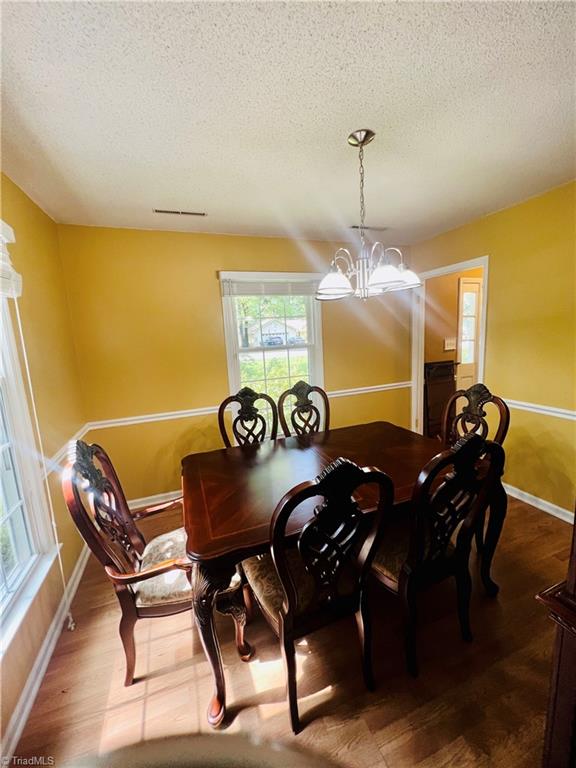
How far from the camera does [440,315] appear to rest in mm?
4203

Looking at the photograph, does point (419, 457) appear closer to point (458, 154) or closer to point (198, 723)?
point (198, 723)

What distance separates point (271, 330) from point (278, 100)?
6.66ft

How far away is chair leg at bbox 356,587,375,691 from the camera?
1.30 m

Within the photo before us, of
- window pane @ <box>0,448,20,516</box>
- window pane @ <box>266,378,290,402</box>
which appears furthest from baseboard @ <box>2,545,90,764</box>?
window pane @ <box>266,378,290,402</box>

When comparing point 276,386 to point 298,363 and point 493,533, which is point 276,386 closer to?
point 298,363

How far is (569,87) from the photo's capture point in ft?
4.29

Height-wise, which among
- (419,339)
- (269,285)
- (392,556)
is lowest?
(392,556)

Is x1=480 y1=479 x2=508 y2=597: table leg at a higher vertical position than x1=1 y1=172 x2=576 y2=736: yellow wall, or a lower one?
lower

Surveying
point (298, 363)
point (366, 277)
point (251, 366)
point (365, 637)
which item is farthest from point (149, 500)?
point (366, 277)

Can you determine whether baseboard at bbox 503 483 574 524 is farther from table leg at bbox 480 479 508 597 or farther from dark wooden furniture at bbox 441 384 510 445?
table leg at bbox 480 479 508 597

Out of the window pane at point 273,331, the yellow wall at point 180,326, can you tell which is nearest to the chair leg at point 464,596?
the yellow wall at point 180,326

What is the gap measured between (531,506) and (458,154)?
2692 millimetres

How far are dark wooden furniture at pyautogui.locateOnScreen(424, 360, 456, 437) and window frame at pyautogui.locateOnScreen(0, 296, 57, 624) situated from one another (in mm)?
4006

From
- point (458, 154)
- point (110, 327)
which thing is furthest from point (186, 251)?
point (458, 154)
